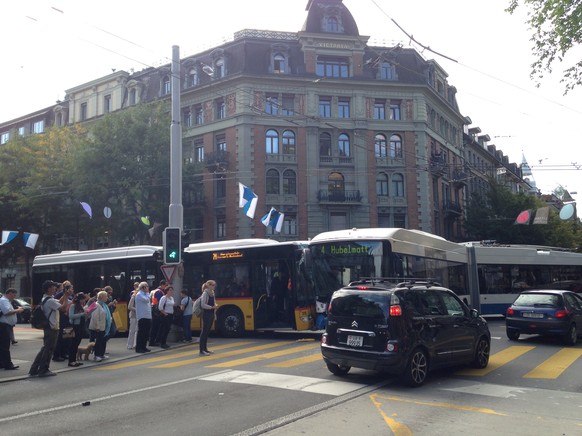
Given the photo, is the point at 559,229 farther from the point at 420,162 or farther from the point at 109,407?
the point at 109,407

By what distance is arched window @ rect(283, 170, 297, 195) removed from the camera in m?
38.6

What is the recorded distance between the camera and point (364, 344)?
910 centimetres

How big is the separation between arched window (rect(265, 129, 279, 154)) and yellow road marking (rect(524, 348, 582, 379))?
27392 millimetres

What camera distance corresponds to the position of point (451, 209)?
44.8 metres

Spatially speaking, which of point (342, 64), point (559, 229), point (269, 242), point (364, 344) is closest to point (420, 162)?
point (342, 64)

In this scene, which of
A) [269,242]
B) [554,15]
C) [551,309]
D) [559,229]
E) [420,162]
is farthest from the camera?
[559,229]

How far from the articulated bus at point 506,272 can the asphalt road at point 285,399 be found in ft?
37.1

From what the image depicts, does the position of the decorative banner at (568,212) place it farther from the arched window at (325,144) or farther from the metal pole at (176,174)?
the metal pole at (176,174)

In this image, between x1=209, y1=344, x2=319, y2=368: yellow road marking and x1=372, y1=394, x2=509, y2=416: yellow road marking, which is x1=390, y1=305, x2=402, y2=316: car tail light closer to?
x1=372, y1=394, x2=509, y2=416: yellow road marking

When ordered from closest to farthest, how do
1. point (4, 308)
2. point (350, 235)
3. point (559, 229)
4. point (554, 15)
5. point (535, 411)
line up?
point (535, 411), point (4, 308), point (554, 15), point (350, 235), point (559, 229)

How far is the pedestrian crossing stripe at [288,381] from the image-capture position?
28.6ft

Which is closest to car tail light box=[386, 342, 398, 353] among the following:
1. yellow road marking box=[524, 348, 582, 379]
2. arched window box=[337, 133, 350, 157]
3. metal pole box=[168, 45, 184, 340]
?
yellow road marking box=[524, 348, 582, 379]

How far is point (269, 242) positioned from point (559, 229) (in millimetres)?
37368

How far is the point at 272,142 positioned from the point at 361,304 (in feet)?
99.3
